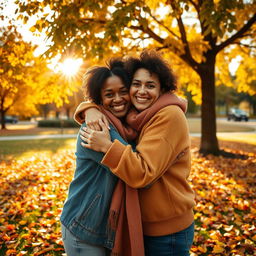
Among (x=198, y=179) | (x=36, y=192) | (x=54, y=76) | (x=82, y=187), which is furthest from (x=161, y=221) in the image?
(x=54, y=76)

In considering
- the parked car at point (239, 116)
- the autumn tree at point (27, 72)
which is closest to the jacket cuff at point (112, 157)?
the autumn tree at point (27, 72)

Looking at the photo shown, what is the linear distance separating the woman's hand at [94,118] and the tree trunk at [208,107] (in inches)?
321

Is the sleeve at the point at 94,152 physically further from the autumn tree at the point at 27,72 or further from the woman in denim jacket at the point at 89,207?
the autumn tree at the point at 27,72

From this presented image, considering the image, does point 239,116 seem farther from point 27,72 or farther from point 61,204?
point 61,204

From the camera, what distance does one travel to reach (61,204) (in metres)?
4.97

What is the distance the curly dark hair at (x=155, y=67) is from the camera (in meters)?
2.06

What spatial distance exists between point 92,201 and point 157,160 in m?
0.54

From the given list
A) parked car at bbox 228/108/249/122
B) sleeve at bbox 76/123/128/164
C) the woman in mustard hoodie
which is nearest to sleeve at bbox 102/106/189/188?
the woman in mustard hoodie

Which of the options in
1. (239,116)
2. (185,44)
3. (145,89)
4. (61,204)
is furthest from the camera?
(239,116)

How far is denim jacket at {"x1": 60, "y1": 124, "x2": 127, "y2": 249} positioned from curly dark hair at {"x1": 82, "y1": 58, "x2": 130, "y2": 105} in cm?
43

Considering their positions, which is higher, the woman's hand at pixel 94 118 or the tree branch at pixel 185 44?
the tree branch at pixel 185 44

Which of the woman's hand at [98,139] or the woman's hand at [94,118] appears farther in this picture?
the woman's hand at [94,118]

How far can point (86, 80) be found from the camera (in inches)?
87.0

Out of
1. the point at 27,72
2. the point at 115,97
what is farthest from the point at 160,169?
the point at 27,72
